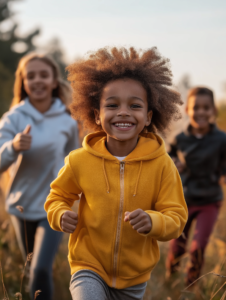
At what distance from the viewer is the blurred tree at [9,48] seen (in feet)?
70.3

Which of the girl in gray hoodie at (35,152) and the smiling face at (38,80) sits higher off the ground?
the smiling face at (38,80)

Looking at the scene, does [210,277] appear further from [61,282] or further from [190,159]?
[61,282]

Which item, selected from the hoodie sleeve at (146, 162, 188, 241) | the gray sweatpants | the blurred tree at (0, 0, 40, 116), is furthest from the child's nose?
the blurred tree at (0, 0, 40, 116)

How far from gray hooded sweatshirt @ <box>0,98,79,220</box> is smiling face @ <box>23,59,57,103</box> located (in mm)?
166

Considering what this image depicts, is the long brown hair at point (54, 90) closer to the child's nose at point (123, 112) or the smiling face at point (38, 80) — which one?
the smiling face at point (38, 80)

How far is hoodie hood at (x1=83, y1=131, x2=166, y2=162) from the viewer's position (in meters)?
2.37

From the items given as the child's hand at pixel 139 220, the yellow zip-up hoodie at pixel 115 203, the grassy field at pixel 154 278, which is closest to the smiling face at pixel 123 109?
the yellow zip-up hoodie at pixel 115 203

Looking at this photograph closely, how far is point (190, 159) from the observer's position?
456cm

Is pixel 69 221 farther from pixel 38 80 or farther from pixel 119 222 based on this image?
pixel 38 80

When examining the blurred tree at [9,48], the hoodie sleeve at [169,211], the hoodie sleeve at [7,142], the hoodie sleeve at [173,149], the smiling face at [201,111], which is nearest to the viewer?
the hoodie sleeve at [169,211]

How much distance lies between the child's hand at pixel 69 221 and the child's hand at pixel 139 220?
355 mm

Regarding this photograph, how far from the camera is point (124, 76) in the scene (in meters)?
2.44

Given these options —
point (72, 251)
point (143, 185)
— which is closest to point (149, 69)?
point (143, 185)

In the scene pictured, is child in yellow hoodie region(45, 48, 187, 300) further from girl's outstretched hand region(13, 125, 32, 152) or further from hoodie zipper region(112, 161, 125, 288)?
girl's outstretched hand region(13, 125, 32, 152)
